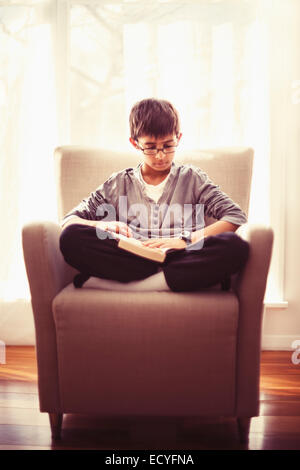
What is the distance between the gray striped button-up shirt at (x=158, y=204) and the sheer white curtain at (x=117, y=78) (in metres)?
0.46

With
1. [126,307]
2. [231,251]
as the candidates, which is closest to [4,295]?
[126,307]

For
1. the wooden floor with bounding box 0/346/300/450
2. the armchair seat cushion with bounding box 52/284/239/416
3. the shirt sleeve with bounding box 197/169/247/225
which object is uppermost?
the shirt sleeve with bounding box 197/169/247/225

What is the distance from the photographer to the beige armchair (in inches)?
45.4

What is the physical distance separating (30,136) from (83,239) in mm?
970

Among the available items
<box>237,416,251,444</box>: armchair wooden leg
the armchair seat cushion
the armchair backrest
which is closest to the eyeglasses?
the armchair backrest

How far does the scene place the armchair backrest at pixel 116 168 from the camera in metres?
1.65

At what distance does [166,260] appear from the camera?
4.06 feet

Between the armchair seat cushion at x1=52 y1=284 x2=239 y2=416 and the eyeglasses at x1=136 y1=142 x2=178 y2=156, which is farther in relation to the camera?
the eyeglasses at x1=136 y1=142 x2=178 y2=156

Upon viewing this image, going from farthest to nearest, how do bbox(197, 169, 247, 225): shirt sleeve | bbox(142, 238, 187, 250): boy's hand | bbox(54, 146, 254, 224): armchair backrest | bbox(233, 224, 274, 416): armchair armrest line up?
1. bbox(54, 146, 254, 224): armchair backrest
2. bbox(197, 169, 247, 225): shirt sleeve
3. bbox(142, 238, 187, 250): boy's hand
4. bbox(233, 224, 274, 416): armchair armrest

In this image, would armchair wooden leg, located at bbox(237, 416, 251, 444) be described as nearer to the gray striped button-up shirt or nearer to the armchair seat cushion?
the armchair seat cushion

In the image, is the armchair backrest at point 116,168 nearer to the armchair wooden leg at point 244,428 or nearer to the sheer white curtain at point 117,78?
the sheer white curtain at point 117,78

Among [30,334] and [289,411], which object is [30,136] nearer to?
[30,334]

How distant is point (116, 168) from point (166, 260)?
1.90 ft

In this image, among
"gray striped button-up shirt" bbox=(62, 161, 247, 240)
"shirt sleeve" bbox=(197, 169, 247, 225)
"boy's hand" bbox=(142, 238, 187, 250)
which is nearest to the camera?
"boy's hand" bbox=(142, 238, 187, 250)
